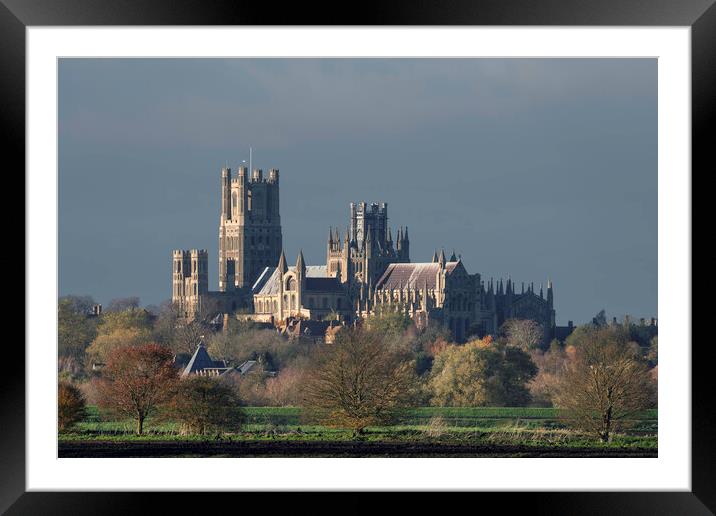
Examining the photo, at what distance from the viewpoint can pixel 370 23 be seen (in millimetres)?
5590

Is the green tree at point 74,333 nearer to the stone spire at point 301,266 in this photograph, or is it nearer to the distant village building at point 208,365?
the distant village building at point 208,365

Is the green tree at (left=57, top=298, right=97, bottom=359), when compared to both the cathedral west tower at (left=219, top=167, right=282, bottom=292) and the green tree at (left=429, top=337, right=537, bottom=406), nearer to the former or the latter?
the green tree at (left=429, top=337, right=537, bottom=406)

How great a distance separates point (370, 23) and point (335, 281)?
2779 inches

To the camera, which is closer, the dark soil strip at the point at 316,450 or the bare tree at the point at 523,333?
the dark soil strip at the point at 316,450

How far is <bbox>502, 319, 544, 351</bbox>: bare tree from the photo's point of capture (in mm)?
54000

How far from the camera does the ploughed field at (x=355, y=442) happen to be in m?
18.0

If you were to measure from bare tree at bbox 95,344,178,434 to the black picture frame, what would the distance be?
15.5m

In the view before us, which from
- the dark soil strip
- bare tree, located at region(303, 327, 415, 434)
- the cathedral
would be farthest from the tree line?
the cathedral

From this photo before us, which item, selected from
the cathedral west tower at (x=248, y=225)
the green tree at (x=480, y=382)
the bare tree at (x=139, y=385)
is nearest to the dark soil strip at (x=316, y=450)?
the bare tree at (x=139, y=385)

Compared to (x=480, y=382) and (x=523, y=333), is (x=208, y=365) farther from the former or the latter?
(x=523, y=333)

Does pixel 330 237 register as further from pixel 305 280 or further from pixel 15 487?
pixel 15 487

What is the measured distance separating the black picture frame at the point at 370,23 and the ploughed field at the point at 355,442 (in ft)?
37.1

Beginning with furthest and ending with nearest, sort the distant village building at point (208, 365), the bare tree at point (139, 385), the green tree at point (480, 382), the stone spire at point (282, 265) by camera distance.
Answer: the stone spire at point (282, 265) → the distant village building at point (208, 365) → the green tree at point (480, 382) → the bare tree at point (139, 385)

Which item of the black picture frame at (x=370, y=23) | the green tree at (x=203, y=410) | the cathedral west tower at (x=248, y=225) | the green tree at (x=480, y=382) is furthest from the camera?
the cathedral west tower at (x=248, y=225)
